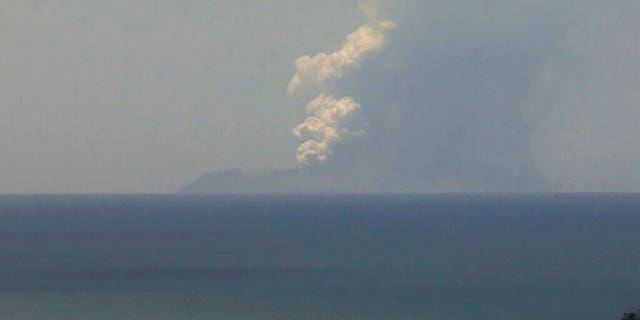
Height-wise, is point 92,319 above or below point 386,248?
below

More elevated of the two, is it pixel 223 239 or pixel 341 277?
A: pixel 223 239

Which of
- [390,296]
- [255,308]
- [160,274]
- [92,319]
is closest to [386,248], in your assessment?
[160,274]

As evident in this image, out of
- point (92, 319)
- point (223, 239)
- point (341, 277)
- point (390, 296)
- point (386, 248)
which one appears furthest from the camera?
point (223, 239)

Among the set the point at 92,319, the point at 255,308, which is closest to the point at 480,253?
the point at 255,308

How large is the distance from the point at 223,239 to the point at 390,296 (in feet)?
272

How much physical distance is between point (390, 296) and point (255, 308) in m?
14.1

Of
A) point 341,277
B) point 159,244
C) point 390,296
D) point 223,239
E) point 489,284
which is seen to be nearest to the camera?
point 390,296

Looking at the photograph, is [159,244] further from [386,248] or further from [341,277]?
[341,277]

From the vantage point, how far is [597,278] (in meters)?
114

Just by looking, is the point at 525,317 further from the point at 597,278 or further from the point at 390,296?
the point at 597,278

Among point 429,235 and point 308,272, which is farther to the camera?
point 429,235

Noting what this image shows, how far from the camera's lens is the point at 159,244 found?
170250 millimetres

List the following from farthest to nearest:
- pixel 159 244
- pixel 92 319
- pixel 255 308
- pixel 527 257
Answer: pixel 159 244 < pixel 527 257 < pixel 255 308 < pixel 92 319

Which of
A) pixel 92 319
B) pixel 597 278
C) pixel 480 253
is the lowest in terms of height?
pixel 92 319
